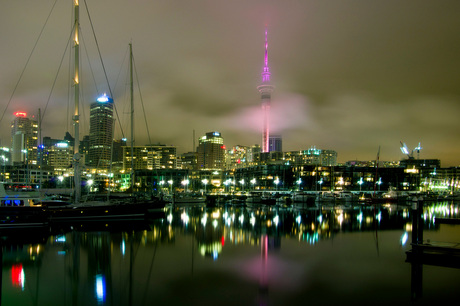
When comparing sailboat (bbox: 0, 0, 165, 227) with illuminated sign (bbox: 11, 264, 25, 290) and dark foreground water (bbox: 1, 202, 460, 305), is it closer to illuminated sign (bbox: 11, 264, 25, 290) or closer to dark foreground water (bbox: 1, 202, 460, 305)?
dark foreground water (bbox: 1, 202, 460, 305)

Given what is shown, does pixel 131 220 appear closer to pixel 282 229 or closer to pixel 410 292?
pixel 282 229

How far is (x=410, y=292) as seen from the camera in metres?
15.4

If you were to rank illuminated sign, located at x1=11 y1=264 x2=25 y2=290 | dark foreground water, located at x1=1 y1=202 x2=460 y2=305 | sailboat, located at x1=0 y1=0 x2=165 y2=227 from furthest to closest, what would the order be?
sailboat, located at x1=0 y1=0 x2=165 y2=227 < illuminated sign, located at x1=11 y1=264 x2=25 y2=290 < dark foreground water, located at x1=1 y1=202 x2=460 y2=305

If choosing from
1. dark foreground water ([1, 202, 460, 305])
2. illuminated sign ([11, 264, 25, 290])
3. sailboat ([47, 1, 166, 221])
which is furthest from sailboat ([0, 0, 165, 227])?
illuminated sign ([11, 264, 25, 290])

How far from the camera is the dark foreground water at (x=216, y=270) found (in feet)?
48.2

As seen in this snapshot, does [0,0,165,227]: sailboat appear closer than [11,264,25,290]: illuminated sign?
No

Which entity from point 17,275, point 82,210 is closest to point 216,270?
point 17,275

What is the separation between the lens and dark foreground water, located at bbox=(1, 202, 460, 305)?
14680 mm

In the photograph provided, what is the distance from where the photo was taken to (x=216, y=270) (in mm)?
19062

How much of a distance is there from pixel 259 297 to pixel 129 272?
7294 mm

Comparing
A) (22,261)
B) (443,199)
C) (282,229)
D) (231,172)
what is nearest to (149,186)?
(231,172)

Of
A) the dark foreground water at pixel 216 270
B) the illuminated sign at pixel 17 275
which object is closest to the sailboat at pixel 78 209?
the dark foreground water at pixel 216 270

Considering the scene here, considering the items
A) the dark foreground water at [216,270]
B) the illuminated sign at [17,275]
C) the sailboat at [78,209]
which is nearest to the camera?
the dark foreground water at [216,270]

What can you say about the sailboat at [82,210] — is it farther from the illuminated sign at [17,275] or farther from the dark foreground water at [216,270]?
the illuminated sign at [17,275]
